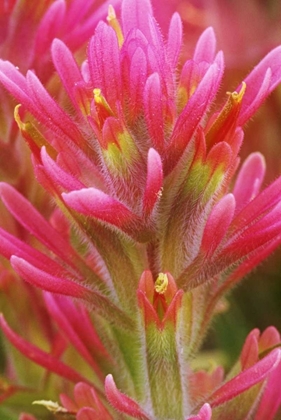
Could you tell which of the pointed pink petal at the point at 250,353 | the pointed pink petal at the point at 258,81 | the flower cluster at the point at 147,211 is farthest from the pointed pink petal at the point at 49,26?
the pointed pink petal at the point at 250,353

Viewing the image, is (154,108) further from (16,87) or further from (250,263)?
(250,263)

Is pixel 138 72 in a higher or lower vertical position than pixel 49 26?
lower

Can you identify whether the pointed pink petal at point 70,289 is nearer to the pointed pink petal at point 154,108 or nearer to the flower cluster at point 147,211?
the flower cluster at point 147,211

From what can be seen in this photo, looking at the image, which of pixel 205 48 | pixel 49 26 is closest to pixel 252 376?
pixel 205 48

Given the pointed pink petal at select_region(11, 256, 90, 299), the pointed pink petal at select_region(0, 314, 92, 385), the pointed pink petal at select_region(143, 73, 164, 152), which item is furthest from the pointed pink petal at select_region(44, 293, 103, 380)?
the pointed pink petal at select_region(143, 73, 164, 152)

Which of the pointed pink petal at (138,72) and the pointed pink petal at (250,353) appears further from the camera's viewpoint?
the pointed pink petal at (250,353)

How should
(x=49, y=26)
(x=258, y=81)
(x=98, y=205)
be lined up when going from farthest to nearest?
(x=49, y=26) < (x=258, y=81) < (x=98, y=205)
